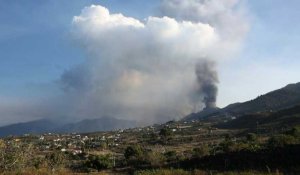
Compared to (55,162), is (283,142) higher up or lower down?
higher up

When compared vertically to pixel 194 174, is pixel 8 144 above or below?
above

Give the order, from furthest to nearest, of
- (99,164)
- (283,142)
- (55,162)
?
(99,164), (283,142), (55,162)

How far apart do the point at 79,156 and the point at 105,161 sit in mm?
32415

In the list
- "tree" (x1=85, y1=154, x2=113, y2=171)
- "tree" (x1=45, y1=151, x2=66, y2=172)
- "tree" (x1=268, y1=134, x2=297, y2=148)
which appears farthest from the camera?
"tree" (x1=85, y1=154, x2=113, y2=171)

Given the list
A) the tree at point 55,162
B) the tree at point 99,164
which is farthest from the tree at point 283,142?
the tree at point 55,162

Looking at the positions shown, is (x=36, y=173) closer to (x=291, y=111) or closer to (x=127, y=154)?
(x=127, y=154)

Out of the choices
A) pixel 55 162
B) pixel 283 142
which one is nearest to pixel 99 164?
pixel 55 162

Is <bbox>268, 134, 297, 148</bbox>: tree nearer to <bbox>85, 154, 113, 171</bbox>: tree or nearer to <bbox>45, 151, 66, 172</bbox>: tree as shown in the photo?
<bbox>85, 154, 113, 171</bbox>: tree

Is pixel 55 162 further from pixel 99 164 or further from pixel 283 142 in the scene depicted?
pixel 283 142

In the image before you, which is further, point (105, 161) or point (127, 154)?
point (127, 154)

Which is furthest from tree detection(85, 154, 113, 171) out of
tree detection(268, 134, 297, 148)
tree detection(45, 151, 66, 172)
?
tree detection(268, 134, 297, 148)

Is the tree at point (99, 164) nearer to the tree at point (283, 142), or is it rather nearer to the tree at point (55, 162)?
the tree at point (55, 162)

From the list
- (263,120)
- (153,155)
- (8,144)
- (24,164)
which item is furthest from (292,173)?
(263,120)

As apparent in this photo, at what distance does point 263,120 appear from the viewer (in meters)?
198
